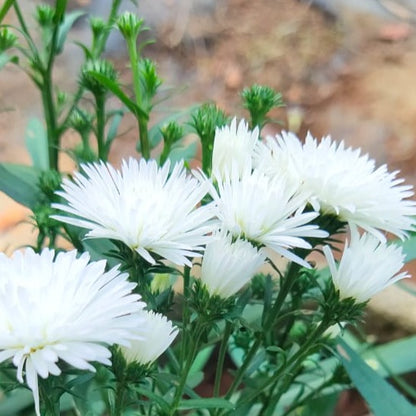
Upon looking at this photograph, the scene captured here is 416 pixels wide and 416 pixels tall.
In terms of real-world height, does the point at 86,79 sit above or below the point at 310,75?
below

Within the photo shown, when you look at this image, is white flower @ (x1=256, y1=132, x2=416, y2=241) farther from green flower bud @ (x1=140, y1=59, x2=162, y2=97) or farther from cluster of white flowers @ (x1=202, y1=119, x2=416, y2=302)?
green flower bud @ (x1=140, y1=59, x2=162, y2=97)

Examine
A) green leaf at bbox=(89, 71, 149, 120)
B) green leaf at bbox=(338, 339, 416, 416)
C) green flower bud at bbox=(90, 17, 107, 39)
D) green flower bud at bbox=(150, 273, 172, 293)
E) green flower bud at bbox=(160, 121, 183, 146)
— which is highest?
green flower bud at bbox=(90, 17, 107, 39)

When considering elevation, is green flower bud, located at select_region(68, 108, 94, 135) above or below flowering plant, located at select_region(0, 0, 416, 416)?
above

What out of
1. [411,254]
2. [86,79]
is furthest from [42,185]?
[411,254]

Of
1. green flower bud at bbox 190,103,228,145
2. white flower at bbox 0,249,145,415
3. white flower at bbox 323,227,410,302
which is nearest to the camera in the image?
white flower at bbox 0,249,145,415

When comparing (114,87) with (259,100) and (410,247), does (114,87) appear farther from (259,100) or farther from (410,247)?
(410,247)

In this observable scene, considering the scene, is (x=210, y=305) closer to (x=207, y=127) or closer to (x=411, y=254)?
(x=207, y=127)

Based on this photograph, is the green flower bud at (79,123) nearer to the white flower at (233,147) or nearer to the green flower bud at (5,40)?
the green flower bud at (5,40)

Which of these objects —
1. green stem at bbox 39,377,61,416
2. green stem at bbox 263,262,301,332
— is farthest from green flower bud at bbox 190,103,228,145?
green stem at bbox 39,377,61,416
